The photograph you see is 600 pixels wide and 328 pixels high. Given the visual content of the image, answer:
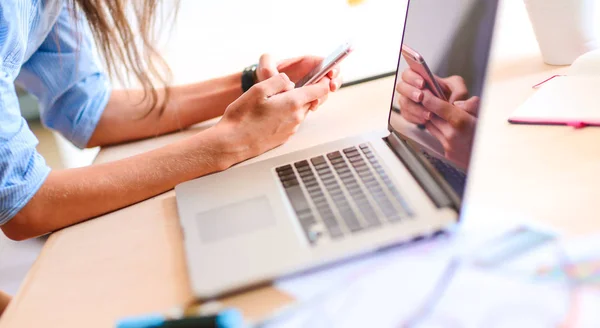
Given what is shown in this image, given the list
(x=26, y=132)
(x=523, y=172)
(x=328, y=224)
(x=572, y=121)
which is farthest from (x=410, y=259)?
(x=26, y=132)

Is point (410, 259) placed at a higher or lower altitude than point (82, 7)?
lower

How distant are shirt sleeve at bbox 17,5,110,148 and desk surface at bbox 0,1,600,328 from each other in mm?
356

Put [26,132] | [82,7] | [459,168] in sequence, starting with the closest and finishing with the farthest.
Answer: [459,168] → [26,132] → [82,7]

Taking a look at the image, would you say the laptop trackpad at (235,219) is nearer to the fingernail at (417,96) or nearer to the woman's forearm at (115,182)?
the woman's forearm at (115,182)

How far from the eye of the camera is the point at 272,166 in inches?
23.7

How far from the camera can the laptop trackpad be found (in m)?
0.47

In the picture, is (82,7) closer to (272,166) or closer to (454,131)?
(272,166)

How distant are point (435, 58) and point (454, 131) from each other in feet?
0.34

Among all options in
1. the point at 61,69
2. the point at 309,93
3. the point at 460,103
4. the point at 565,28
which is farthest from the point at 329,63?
the point at 61,69

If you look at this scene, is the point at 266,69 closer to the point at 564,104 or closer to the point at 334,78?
the point at 334,78

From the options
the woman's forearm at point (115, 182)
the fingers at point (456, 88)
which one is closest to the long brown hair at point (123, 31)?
the woman's forearm at point (115, 182)

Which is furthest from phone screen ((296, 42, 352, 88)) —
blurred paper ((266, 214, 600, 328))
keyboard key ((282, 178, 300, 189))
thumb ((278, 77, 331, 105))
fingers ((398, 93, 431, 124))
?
blurred paper ((266, 214, 600, 328))

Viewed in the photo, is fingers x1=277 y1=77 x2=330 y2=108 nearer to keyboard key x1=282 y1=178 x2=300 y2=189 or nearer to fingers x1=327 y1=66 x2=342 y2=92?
fingers x1=327 y1=66 x2=342 y2=92

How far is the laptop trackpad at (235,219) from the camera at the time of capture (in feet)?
1.55
